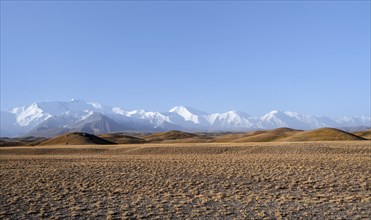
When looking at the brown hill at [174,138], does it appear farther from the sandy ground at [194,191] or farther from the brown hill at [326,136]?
the sandy ground at [194,191]

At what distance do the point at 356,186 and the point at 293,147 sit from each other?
70.9ft

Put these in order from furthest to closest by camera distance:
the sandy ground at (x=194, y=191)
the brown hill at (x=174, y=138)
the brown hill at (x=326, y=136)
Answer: the brown hill at (x=174, y=138)
the brown hill at (x=326, y=136)
the sandy ground at (x=194, y=191)

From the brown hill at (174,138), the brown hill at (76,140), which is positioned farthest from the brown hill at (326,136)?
the brown hill at (76,140)

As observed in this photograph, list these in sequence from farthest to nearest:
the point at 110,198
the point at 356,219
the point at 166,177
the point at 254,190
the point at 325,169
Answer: the point at 325,169 → the point at 166,177 → the point at 254,190 → the point at 110,198 → the point at 356,219

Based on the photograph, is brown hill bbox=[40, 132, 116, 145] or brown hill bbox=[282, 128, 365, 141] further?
brown hill bbox=[40, 132, 116, 145]

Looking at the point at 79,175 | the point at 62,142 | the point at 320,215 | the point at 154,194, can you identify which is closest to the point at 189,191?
the point at 154,194

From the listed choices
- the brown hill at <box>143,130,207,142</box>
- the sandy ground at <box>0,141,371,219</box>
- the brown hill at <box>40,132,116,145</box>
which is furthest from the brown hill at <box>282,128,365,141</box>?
the sandy ground at <box>0,141,371,219</box>

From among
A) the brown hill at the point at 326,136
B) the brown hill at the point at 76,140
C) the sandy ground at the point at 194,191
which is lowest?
the sandy ground at the point at 194,191

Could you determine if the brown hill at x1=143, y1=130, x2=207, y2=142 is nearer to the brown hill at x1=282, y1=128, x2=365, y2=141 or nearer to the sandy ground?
the brown hill at x1=282, y1=128, x2=365, y2=141

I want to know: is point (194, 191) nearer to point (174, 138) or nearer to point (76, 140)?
point (76, 140)

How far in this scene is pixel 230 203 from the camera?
13625 millimetres

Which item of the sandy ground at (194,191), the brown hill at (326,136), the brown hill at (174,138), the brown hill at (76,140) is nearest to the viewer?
the sandy ground at (194,191)

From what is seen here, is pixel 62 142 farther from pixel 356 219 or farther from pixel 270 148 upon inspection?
pixel 356 219

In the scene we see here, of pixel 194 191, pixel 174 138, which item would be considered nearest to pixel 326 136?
pixel 174 138
